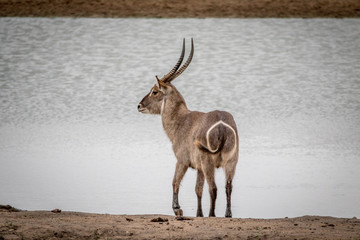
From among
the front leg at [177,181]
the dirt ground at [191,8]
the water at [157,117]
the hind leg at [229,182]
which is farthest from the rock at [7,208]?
the dirt ground at [191,8]

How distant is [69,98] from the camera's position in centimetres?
1543

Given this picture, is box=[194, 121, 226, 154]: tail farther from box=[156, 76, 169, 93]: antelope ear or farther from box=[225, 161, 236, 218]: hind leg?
box=[156, 76, 169, 93]: antelope ear

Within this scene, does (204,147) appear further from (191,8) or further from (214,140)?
(191,8)

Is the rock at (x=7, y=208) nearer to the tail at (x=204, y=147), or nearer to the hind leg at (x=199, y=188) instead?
the hind leg at (x=199, y=188)

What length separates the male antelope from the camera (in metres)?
8.12

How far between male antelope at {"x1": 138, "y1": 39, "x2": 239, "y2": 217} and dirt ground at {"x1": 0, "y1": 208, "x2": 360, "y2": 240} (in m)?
0.74

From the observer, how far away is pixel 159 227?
697 centimetres

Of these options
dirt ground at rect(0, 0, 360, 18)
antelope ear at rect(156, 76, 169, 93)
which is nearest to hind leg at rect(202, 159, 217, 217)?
antelope ear at rect(156, 76, 169, 93)

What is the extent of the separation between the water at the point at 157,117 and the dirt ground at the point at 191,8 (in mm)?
1271

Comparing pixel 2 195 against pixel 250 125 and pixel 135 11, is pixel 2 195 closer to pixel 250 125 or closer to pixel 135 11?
pixel 250 125

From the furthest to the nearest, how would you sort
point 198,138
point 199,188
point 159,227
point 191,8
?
point 191,8 → point 199,188 → point 198,138 → point 159,227

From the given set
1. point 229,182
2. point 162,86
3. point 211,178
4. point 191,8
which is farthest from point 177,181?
point 191,8

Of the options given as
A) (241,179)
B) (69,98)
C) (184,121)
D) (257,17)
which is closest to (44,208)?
(184,121)

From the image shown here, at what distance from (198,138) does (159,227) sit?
1.55 metres
